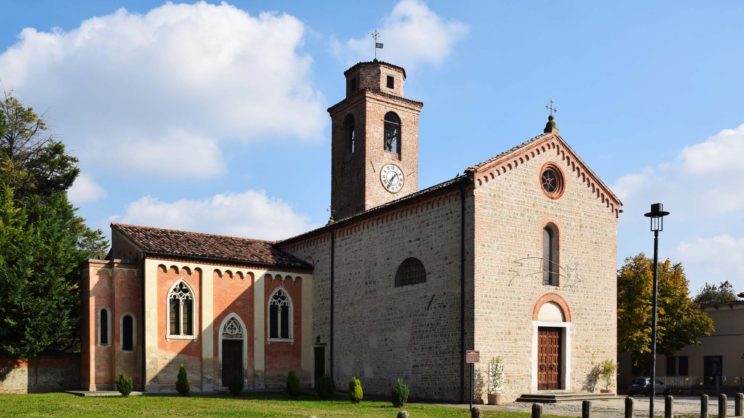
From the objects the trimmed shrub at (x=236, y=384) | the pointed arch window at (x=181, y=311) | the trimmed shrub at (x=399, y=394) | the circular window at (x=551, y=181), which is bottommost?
the trimmed shrub at (x=236, y=384)

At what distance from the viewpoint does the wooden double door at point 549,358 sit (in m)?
26.0

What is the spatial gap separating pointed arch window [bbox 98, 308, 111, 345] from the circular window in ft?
61.8

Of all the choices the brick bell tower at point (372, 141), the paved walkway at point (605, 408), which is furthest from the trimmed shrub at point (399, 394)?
the brick bell tower at point (372, 141)

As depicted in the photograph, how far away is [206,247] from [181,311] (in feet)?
11.5

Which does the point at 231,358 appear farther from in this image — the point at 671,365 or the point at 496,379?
the point at 671,365

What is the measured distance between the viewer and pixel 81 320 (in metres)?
30.6

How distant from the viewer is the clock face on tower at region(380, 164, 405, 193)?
38.4 metres

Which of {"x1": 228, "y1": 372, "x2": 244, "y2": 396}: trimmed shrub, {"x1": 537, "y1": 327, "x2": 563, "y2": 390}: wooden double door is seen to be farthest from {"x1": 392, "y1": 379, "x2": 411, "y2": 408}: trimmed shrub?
{"x1": 228, "y1": 372, "x2": 244, "y2": 396}: trimmed shrub

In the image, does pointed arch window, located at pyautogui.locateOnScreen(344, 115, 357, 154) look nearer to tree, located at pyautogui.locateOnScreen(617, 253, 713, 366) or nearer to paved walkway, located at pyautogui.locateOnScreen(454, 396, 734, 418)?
tree, located at pyautogui.locateOnScreen(617, 253, 713, 366)

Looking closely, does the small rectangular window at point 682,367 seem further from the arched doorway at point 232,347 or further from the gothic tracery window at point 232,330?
the gothic tracery window at point 232,330

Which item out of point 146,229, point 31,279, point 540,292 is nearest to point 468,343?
point 540,292

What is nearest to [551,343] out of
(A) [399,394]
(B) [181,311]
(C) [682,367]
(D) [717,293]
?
(A) [399,394]

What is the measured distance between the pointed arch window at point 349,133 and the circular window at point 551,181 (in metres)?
14.4

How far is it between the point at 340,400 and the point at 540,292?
8.46 metres
